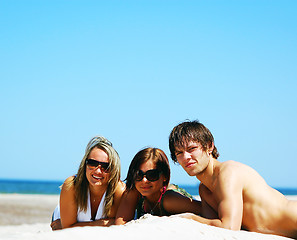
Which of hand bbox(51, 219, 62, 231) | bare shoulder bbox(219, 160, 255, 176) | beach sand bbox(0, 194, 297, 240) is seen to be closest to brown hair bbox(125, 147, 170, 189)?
bare shoulder bbox(219, 160, 255, 176)

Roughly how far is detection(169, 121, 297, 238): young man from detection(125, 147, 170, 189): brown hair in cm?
37

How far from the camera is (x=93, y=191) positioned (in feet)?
17.3

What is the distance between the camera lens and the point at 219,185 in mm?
3986

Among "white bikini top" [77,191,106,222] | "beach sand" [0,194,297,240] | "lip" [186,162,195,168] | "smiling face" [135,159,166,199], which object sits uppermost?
"lip" [186,162,195,168]

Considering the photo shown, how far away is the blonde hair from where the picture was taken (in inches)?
200

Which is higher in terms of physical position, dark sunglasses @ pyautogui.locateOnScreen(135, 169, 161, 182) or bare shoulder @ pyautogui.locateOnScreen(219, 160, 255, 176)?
bare shoulder @ pyautogui.locateOnScreen(219, 160, 255, 176)

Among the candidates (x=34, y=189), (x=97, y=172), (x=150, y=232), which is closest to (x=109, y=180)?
(x=97, y=172)

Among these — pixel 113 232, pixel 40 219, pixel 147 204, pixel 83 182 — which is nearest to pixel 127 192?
pixel 147 204

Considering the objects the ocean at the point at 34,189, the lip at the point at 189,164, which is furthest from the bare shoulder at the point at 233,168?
the ocean at the point at 34,189

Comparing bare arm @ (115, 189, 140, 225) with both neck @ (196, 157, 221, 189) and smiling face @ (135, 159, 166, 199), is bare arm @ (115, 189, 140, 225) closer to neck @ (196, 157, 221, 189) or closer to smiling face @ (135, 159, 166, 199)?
smiling face @ (135, 159, 166, 199)

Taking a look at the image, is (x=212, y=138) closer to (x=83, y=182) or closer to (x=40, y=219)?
(x=83, y=182)

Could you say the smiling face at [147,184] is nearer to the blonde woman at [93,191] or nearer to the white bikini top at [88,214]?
the blonde woman at [93,191]

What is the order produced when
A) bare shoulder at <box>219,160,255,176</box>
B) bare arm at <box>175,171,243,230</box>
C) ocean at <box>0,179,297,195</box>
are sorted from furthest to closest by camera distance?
1. ocean at <box>0,179,297,195</box>
2. bare shoulder at <box>219,160,255,176</box>
3. bare arm at <box>175,171,243,230</box>

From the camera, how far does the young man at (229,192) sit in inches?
151
